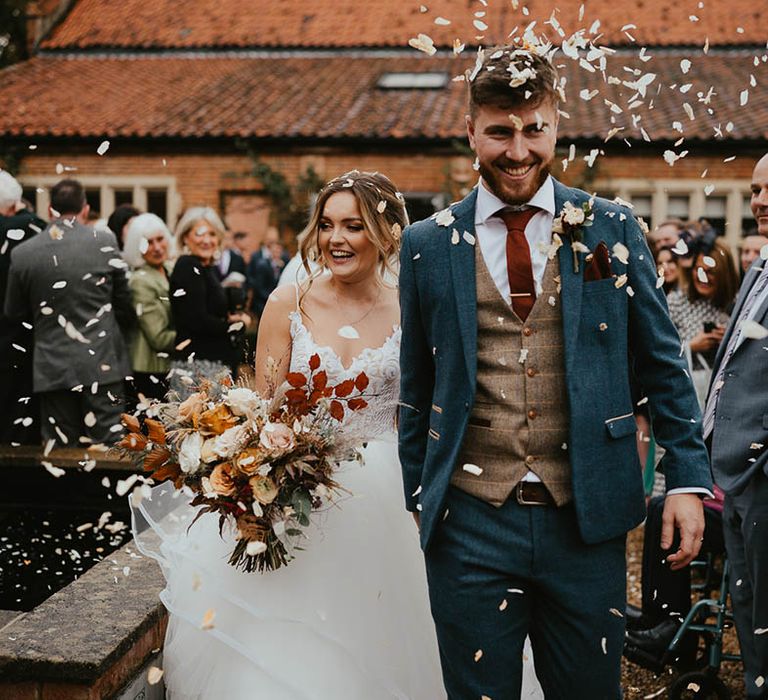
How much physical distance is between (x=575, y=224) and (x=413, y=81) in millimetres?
17520

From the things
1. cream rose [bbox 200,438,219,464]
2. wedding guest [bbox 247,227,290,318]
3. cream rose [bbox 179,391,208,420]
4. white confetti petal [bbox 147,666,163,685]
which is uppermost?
cream rose [bbox 179,391,208,420]

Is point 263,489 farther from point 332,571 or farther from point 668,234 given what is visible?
point 668,234

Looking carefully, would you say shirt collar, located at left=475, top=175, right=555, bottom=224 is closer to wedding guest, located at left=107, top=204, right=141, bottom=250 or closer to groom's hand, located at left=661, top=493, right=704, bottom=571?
groom's hand, located at left=661, top=493, right=704, bottom=571

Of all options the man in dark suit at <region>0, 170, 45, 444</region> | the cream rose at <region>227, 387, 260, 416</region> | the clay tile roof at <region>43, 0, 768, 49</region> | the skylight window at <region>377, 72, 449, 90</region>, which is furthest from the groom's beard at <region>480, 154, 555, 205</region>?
the clay tile roof at <region>43, 0, 768, 49</region>

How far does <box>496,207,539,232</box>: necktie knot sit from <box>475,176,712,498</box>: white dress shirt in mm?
12

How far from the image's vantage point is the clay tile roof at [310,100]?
57.9 feet

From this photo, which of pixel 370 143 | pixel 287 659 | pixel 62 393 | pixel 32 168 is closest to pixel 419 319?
pixel 287 659

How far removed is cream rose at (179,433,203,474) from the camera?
306 centimetres

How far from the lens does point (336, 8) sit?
22.1 metres

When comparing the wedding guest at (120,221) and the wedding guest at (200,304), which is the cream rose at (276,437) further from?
the wedding guest at (120,221)

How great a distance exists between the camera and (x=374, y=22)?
21.5 meters

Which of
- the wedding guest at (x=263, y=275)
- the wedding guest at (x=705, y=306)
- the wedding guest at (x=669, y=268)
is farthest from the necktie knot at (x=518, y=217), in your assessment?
the wedding guest at (x=263, y=275)

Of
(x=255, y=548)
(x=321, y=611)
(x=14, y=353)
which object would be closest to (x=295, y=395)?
(x=255, y=548)

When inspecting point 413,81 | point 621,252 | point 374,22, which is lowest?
point 621,252
